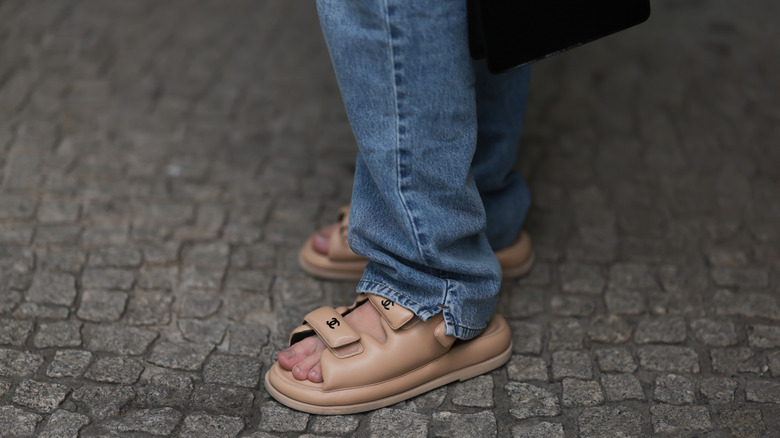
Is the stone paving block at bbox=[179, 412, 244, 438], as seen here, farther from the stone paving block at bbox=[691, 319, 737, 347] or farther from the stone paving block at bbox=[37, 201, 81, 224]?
the stone paving block at bbox=[691, 319, 737, 347]

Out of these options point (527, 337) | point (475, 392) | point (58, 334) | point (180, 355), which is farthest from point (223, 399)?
point (527, 337)

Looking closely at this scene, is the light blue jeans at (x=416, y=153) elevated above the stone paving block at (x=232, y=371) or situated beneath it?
elevated above

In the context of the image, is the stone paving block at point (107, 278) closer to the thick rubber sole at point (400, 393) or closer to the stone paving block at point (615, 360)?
the thick rubber sole at point (400, 393)

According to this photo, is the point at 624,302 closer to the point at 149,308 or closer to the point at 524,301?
the point at 524,301

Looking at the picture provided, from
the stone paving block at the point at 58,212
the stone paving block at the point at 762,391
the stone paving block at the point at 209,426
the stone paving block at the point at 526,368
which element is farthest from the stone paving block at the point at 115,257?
the stone paving block at the point at 762,391

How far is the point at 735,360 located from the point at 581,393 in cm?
52

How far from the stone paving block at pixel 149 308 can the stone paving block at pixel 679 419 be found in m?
1.52

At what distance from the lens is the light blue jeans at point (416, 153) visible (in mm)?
1883

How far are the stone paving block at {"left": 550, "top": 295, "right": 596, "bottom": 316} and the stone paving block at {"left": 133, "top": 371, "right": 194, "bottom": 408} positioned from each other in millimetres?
1212

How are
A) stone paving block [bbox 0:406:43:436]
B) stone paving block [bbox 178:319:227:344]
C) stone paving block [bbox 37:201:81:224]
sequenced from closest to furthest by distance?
stone paving block [bbox 0:406:43:436] → stone paving block [bbox 178:319:227:344] → stone paving block [bbox 37:201:81:224]

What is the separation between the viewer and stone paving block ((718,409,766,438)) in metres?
2.10

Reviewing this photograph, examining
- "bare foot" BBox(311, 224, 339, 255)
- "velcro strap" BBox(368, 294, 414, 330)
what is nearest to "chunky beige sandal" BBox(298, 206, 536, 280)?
"bare foot" BBox(311, 224, 339, 255)

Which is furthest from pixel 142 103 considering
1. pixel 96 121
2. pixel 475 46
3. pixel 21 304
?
pixel 475 46

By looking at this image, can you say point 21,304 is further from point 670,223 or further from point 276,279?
point 670,223
